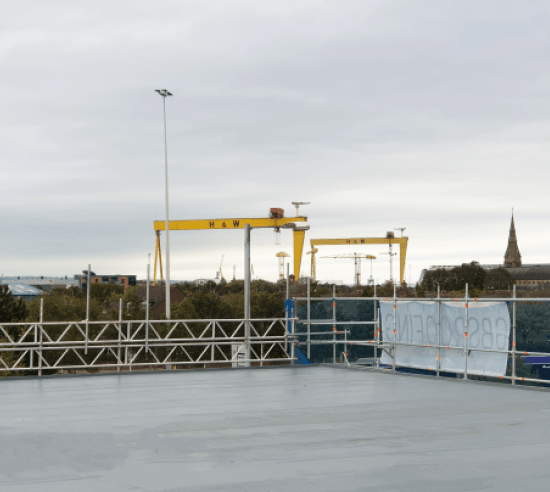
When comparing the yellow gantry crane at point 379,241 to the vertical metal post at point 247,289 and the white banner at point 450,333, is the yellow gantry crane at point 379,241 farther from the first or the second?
the white banner at point 450,333

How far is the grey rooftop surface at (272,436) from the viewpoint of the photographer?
Answer: 8250 mm

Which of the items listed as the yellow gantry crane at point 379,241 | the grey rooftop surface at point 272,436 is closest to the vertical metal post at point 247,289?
the grey rooftop surface at point 272,436

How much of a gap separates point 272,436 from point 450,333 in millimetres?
9910

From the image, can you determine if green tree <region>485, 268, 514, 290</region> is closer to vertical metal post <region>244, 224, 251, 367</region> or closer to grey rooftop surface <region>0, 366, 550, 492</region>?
vertical metal post <region>244, 224, 251, 367</region>

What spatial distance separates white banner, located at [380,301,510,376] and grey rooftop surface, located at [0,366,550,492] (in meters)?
1.00

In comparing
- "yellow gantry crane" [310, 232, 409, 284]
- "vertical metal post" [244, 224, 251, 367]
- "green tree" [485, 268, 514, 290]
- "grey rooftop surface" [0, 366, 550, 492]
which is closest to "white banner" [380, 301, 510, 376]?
"grey rooftop surface" [0, 366, 550, 492]

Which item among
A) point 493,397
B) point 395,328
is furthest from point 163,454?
point 395,328

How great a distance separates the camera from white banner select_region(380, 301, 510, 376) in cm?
1828

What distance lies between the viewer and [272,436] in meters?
10.9

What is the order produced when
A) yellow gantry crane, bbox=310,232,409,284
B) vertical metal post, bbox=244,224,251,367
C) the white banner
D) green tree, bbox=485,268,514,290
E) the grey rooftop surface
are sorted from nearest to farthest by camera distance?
the grey rooftop surface
the white banner
vertical metal post, bbox=244,224,251,367
yellow gantry crane, bbox=310,232,409,284
green tree, bbox=485,268,514,290

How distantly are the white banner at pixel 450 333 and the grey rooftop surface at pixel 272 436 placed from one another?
3.29ft

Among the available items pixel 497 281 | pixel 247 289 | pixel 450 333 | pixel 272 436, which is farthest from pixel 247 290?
pixel 497 281

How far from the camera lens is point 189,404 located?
47.2 feet

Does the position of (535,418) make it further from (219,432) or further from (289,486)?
(289,486)
